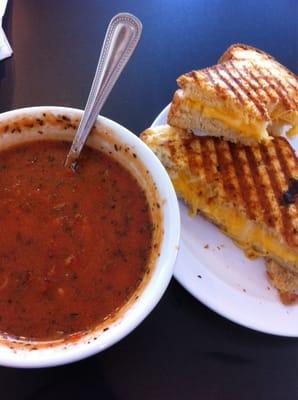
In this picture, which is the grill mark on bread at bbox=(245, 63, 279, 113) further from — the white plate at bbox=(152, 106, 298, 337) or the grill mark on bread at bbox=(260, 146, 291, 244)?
the white plate at bbox=(152, 106, 298, 337)

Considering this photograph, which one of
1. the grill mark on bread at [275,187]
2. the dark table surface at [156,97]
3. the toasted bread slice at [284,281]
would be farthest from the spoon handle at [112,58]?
the toasted bread slice at [284,281]

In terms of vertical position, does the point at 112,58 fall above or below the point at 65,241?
above

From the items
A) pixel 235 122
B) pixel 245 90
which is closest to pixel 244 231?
pixel 235 122

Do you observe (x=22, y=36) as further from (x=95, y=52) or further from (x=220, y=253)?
(x=220, y=253)

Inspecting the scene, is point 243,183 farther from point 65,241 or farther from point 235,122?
point 65,241

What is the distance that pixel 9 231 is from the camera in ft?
3.73

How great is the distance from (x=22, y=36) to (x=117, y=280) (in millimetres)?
1415

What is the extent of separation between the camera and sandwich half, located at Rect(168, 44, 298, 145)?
1.68m

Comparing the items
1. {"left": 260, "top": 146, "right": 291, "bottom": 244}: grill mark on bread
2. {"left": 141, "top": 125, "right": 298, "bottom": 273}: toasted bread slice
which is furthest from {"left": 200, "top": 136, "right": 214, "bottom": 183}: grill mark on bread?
{"left": 260, "top": 146, "right": 291, "bottom": 244}: grill mark on bread

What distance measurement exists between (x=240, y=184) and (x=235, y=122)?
0.25 m

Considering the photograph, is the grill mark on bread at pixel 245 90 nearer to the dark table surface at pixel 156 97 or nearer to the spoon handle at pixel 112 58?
the dark table surface at pixel 156 97

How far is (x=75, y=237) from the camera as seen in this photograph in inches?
44.5

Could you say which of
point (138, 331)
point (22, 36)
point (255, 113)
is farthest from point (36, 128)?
point (22, 36)

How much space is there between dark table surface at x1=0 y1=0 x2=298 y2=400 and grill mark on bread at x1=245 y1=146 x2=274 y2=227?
39 centimetres
